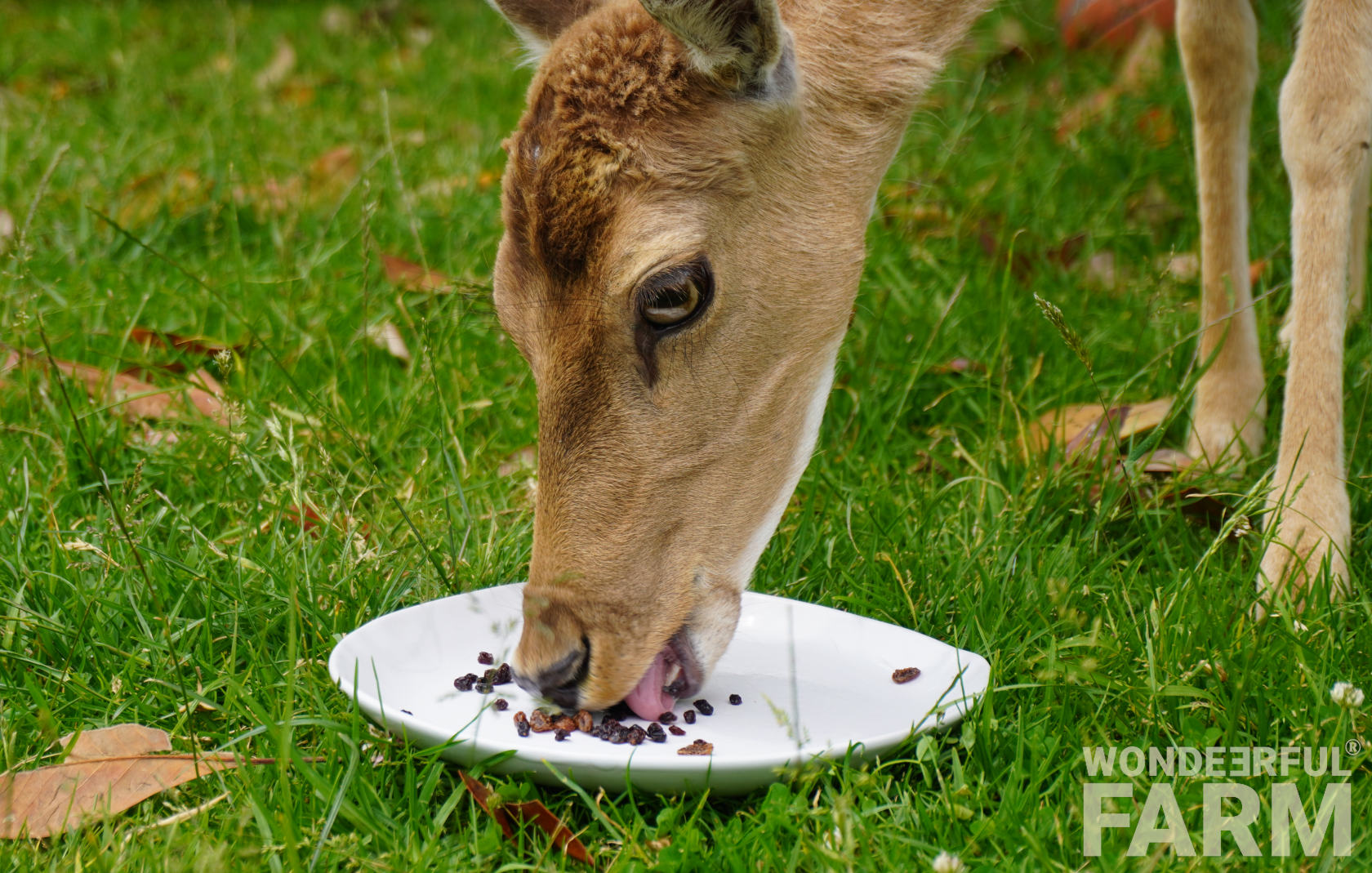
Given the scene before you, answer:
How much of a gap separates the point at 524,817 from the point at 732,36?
1590 millimetres

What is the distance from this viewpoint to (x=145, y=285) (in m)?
4.77

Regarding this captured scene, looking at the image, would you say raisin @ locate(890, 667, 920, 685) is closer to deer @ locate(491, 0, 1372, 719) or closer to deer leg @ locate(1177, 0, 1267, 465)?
deer @ locate(491, 0, 1372, 719)

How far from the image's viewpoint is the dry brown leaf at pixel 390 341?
14.4ft

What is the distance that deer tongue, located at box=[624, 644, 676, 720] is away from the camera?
2.63 m

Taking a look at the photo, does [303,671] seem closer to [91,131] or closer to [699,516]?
[699,516]

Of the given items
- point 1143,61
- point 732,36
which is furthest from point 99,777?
point 1143,61

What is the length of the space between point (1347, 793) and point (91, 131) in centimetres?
609

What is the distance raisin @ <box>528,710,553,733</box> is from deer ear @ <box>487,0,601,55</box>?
168 centimetres

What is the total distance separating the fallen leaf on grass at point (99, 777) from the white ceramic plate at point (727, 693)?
1.05 feet

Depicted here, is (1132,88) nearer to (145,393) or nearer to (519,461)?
(519,461)

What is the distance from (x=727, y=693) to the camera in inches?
109

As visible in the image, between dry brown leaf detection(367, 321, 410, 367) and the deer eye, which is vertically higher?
the deer eye

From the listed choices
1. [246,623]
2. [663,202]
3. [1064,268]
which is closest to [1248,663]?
[663,202]

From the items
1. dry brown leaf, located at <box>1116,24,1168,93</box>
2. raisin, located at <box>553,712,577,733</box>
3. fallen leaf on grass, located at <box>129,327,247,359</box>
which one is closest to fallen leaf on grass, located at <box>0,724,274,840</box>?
raisin, located at <box>553,712,577,733</box>
